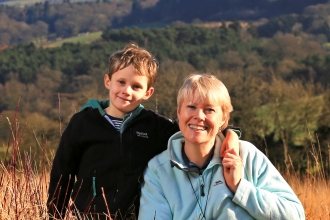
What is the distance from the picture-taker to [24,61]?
6494 centimetres

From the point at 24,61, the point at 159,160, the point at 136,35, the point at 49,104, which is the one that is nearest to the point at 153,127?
the point at 159,160

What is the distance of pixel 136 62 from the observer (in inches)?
118

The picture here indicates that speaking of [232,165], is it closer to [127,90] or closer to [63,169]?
[127,90]

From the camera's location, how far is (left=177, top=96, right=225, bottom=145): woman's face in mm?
2730

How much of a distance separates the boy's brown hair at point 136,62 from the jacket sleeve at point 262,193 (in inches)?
22.9

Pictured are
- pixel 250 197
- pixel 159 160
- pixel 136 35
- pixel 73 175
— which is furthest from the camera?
pixel 136 35

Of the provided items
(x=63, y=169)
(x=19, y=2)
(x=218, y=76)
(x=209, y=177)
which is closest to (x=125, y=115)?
(x=63, y=169)

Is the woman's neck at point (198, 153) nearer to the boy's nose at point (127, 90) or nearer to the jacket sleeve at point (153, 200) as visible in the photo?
the jacket sleeve at point (153, 200)

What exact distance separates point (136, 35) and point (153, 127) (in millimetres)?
71319

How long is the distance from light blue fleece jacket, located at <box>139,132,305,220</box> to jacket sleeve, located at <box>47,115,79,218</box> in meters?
0.41

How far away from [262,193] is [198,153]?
1.11 feet

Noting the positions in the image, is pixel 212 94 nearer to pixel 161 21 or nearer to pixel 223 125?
pixel 223 125

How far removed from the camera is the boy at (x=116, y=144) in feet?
9.77

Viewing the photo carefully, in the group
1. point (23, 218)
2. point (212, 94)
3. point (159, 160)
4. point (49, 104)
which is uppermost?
point (212, 94)
